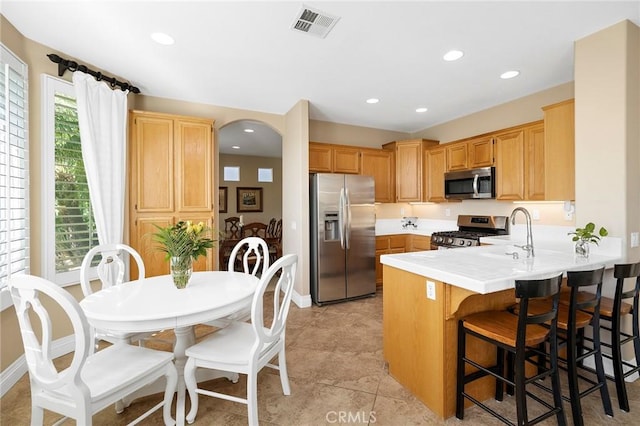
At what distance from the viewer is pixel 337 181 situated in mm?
3986

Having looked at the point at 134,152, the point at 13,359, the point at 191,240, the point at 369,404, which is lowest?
the point at 369,404

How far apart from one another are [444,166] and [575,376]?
3.20m

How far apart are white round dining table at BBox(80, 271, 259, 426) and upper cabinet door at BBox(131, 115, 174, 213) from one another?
1.37 m

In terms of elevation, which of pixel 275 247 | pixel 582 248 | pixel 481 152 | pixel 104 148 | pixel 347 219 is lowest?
pixel 275 247

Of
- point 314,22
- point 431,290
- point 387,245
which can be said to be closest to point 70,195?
point 314,22

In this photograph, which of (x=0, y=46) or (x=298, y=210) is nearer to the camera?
(x=0, y=46)

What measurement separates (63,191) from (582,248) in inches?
171

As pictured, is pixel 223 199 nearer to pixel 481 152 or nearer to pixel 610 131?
pixel 481 152

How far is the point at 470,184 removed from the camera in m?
3.97

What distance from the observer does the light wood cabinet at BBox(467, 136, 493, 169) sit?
3756 mm

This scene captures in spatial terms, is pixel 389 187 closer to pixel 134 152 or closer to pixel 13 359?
pixel 134 152

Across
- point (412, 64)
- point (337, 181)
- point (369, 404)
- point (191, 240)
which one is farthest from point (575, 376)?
point (337, 181)

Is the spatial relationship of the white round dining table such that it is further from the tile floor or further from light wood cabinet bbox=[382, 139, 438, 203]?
light wood cabinet bbox=[382, 139, 438, 203]

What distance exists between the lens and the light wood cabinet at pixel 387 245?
15.1 ft
